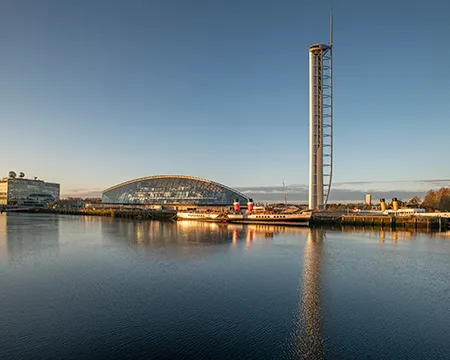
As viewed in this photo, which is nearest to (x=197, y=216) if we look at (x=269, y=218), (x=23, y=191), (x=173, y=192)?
(x=269, y=218)

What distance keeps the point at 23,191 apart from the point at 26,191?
1.11 metres

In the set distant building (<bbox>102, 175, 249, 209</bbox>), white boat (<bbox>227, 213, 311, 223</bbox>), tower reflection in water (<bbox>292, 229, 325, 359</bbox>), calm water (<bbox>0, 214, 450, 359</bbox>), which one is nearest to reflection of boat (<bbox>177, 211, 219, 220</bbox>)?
white boat (<bbox>227, 213, 311, 223</bbox>)

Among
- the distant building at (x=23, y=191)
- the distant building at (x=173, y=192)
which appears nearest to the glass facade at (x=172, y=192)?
the distant building at (x=173, y=192)

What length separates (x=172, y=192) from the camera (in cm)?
10669

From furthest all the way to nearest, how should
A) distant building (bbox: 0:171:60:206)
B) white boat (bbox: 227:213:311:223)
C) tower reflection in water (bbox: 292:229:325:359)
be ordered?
1. distant building (bbox: 0:171:60:206)
2. white boat (bbox: 227:213:311:223)
3. tower reflection in water (bbox: 292:229:325:359)

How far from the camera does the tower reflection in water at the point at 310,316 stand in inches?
423

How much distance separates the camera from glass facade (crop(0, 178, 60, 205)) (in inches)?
5236

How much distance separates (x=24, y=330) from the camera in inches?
462

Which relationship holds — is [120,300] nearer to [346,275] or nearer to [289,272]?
[289,272]

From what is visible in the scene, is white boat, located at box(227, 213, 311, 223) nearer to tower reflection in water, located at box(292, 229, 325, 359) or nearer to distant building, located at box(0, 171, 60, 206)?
tower reflection in water, located at box(292, 229, 325, 359)

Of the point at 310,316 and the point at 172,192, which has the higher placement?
the point at 172,192

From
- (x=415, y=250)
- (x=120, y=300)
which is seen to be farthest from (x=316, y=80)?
(x=120, y=300)

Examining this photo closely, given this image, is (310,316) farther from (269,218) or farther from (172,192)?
(172,192)

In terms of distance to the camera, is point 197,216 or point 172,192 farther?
point 172,192
